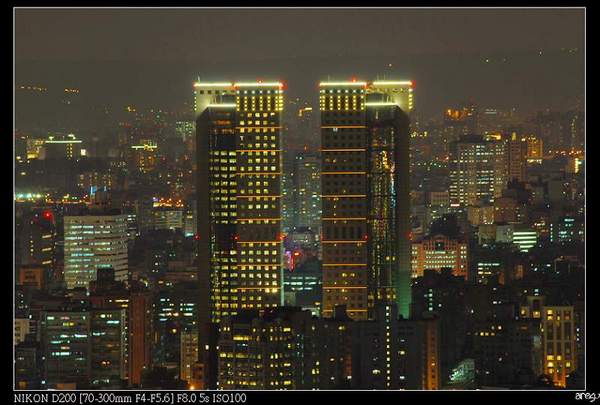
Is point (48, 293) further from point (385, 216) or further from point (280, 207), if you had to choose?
point (385, 216)

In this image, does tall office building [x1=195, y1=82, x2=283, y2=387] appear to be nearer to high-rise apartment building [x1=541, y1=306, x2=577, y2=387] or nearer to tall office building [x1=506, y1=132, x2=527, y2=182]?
tall office building [x1=506, y1=132, x2=527, y2=182]

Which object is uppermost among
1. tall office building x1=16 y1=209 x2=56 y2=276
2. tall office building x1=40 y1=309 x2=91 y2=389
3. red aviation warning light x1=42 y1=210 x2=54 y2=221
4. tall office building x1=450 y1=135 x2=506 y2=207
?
tall office building x1=450 y1=135 x2=506 y2=207

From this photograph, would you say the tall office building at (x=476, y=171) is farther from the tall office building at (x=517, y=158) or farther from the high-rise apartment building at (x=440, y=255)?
the high-rise apartment building at (x=440, y=255)

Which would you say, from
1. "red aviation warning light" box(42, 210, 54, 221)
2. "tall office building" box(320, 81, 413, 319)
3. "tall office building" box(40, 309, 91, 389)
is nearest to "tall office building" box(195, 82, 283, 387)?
"tall office building" box(320, 81, 413, 319)

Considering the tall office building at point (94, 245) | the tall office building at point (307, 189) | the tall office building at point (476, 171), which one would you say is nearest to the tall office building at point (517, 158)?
the tall office building at point (476, 171)

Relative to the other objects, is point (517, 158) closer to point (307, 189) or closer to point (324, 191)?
point (324, 191)

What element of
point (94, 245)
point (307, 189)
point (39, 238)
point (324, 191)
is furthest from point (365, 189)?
point (39, 238)
